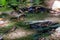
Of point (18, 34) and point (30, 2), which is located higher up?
point (30, 2)

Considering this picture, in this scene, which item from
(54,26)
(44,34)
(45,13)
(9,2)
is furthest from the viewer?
(9,2)

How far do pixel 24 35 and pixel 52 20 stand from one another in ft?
1.48

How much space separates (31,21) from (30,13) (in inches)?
8.4

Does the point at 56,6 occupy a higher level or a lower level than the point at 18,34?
higher

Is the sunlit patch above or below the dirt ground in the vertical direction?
above

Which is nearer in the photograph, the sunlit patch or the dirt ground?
the dirt ground

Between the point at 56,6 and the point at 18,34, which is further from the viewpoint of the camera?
the point at 56,6

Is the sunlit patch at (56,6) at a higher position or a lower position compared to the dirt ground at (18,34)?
higher

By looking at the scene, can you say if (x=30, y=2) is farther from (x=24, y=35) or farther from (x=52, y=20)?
(x=24, y=35)

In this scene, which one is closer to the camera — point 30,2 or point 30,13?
point 30,13

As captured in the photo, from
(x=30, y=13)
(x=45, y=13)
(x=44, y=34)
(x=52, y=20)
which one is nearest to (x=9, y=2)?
(x=30, y=13)

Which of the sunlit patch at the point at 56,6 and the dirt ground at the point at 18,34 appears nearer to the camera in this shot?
the dirt ground at the point at 18,34

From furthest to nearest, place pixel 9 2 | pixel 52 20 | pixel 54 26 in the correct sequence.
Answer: pixel 9 2, pixel 52 20, pixel 54 26

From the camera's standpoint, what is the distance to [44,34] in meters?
1.90
